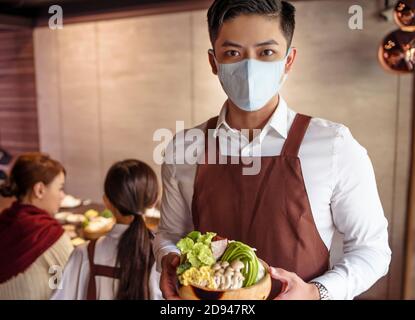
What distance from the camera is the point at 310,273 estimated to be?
2.66 feet

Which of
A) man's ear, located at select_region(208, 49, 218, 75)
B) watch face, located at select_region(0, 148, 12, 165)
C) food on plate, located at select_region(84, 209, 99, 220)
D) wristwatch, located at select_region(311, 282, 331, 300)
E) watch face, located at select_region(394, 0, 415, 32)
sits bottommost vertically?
food on plate, located at select_region(84, 209, 99, 220)

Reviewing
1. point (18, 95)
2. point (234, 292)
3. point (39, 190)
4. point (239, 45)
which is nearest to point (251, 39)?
point (239, 45)

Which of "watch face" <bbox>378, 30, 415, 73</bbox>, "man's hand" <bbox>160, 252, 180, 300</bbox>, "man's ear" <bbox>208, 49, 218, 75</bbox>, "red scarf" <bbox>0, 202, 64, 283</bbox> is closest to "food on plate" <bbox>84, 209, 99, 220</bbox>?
"red scarf" <bbox>0, 202, 64, 283</bbox>

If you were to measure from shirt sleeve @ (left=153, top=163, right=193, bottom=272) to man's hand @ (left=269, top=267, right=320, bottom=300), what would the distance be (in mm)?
244

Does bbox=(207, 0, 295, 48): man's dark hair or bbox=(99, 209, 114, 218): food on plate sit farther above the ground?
bbox=(207, 0, 295, 48): man's dark hair

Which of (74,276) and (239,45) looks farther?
(74,276)

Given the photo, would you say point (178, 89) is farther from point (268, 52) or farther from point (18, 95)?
point (268, 52)

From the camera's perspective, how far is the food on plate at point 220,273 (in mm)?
653

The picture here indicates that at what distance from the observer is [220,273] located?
0.66 metres

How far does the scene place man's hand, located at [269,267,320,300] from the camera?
2.34 ft

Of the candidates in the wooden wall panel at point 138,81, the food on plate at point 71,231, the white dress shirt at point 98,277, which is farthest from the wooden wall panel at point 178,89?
the white dress shirt at point 98,277

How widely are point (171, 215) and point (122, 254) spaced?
1.05ft

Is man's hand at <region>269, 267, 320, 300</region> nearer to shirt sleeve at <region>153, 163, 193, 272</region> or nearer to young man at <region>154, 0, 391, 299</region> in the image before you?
young man at <region>154, 0, 391, 299</region>

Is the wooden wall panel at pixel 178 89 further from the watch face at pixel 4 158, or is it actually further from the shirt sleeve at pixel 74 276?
the shirt sleeve at pixel 74 276
